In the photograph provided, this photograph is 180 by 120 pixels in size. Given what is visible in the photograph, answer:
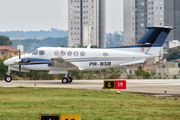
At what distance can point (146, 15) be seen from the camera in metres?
178

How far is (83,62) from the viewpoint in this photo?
29922 millimetres

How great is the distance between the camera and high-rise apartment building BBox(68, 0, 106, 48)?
172875mm

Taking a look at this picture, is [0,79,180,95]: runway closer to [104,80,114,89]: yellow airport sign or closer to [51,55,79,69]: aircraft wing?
[51,55,79,69]: aircraft wing

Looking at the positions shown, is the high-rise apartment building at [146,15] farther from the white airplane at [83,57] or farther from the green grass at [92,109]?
the green grass at [92,109]

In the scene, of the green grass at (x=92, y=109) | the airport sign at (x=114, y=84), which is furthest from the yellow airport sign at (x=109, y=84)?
the green grass at (x=92, y=109)

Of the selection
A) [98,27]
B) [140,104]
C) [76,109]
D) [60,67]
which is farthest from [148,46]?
[98,27]

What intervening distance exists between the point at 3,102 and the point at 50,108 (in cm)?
313

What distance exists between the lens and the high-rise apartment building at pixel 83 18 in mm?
172875

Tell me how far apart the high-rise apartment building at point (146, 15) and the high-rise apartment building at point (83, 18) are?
13846 mm

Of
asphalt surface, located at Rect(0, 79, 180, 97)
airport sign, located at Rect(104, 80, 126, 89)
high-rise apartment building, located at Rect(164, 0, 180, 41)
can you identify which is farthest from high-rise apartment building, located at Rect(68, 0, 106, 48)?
airport sign, located at Rect(104, 80, 126, 89)

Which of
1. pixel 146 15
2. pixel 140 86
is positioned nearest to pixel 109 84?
pixel 140 86

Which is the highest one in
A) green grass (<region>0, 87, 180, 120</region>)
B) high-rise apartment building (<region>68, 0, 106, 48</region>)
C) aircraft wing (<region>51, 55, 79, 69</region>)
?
high-rise apartment building (<region>68, 0, 106, 48</region>)

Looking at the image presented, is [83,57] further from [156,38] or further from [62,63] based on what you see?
[156,38]

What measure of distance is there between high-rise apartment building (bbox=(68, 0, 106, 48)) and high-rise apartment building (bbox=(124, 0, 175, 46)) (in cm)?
1385
